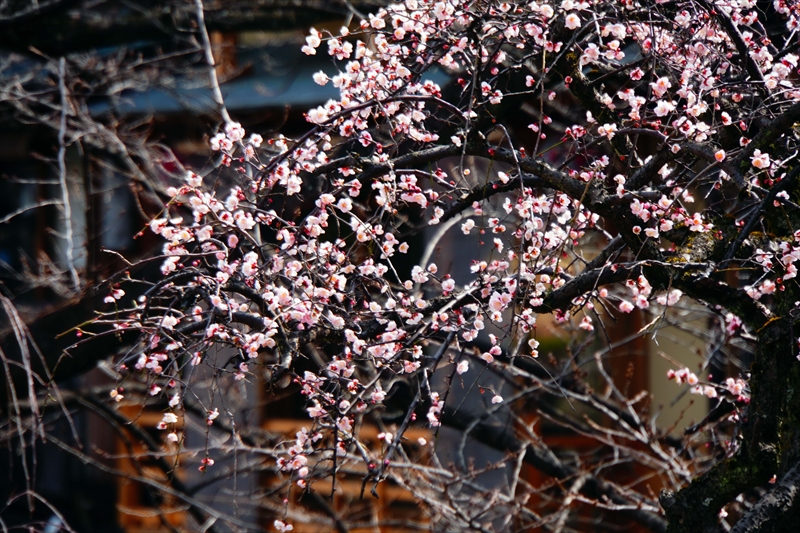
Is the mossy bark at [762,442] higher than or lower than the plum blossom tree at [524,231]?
lower

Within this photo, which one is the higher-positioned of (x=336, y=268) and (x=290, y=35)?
(x=290, y=35)

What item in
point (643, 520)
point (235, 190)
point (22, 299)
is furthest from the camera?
point (22, 299)

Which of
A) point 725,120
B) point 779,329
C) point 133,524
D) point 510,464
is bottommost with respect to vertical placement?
point 133,524

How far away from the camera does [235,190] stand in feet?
10.7

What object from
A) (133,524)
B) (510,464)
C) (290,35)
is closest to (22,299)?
(133,524)

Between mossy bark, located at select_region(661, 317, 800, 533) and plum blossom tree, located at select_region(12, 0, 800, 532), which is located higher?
plum blossom tree, located at select_region(12, 0, 800, 532)

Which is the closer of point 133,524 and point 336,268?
point 336,268

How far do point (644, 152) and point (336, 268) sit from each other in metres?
5.35

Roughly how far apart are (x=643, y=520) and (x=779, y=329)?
2495 millimetres

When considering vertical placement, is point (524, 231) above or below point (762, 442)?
above

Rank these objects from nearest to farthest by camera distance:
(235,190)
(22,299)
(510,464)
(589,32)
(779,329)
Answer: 1. (779,329)
2. (235,190)
3. (589,32)
4. (510,464)
5. (22,299)

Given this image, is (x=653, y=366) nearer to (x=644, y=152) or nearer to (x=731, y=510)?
(x=644, y=152)

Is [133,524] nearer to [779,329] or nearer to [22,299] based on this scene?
[22,299]

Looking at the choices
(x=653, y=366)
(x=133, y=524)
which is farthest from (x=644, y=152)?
(x=133, y=524)
